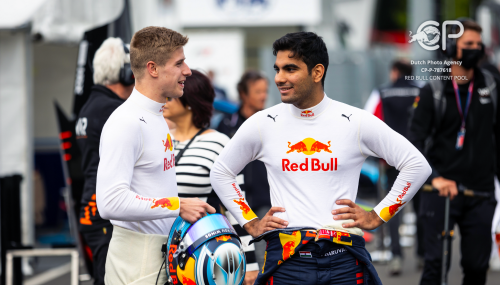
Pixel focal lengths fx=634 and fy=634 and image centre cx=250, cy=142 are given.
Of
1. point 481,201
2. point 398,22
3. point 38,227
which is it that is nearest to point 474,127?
point 481,201

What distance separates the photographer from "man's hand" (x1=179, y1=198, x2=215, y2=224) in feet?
9.59

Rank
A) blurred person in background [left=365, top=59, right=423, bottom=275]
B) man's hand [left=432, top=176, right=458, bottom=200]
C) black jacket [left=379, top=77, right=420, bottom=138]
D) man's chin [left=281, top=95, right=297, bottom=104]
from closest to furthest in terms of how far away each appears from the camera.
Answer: man's chin [left=281, top=95, right=297, bottom=104]
man's hand [left=432, top=176, right=458, bottom=200]
blurred person in background [left=365, top=59, right=423, bottom=275]
black jacket [left=379, top=77, right=420, bottom=138]

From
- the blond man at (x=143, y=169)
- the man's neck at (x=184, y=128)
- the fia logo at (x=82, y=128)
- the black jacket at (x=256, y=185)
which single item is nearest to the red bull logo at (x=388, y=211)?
the blond man at (x=143, y=169)

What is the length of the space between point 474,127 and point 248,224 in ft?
7.46

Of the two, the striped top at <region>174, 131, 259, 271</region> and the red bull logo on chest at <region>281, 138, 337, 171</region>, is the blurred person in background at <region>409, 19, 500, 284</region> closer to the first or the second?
the striped top at <region>174, 131, 259, 271</region>

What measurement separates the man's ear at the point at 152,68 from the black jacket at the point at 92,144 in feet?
3.77

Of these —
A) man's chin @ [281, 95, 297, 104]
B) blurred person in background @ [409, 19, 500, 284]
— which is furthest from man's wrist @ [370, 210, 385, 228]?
blurred person in background @ [409, 19, 500, 284]

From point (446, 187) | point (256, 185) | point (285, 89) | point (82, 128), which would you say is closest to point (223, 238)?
point (285, 89)

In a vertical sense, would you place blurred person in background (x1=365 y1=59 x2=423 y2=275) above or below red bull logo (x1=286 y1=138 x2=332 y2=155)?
below

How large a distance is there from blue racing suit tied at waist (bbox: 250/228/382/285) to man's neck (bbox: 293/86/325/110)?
616 mm

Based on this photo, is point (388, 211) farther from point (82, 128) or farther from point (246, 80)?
point (246, 80)

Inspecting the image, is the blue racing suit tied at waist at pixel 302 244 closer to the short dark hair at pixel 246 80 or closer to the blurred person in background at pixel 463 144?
the blurred person in background at pixel 463 144

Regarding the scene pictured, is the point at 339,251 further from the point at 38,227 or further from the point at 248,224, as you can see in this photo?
the point at 38,227

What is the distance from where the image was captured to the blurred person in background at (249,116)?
5.39m
